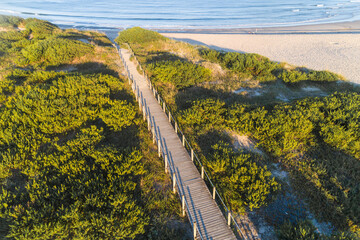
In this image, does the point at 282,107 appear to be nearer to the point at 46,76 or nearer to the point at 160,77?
the point at 160,77

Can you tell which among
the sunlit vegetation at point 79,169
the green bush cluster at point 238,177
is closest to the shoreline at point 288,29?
the sunlit vegetation at point 79,169

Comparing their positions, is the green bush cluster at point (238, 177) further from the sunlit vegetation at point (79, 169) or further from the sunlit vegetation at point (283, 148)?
the sunlit vegetation at point (79, 169)

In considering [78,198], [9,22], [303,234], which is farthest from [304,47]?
[9,22]

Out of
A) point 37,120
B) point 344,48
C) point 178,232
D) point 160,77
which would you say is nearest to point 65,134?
point 37,120

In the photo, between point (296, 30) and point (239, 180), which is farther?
point (296, 30)

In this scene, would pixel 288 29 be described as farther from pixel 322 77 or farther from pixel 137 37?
pixel 137 37

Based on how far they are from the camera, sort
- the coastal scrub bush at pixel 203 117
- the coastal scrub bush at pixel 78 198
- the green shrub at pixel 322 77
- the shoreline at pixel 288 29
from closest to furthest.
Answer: the coastal scrub bush at pixel 78 198 → the coastal scrub bush at pixel 203 117 → the green shrub at pixel 322 77 → the shoreline at pixel 288 29

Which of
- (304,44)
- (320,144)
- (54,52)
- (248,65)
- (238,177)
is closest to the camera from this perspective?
(238,177)
